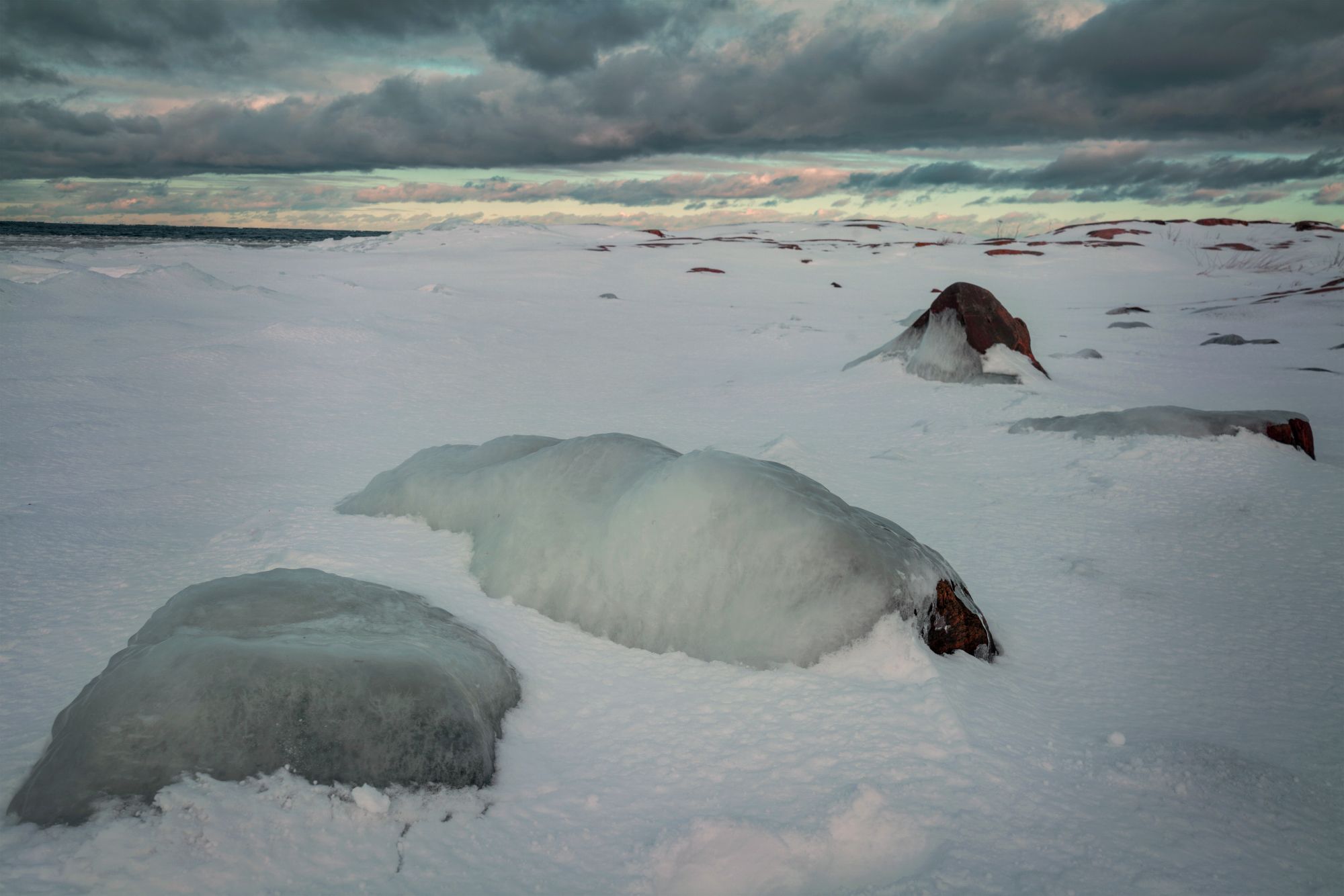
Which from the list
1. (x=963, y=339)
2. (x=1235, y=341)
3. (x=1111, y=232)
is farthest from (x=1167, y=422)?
(x=1111, y=232)

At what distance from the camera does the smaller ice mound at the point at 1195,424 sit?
3.81 meters

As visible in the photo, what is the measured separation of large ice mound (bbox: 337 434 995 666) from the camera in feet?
6.85

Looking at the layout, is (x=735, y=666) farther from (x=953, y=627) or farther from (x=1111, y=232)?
(x=1111, y=232)

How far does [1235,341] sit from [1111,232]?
15.7m

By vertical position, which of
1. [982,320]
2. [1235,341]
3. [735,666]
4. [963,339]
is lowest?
[735,666]

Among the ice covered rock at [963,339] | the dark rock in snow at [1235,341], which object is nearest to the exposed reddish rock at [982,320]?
the ice covered rock at [963,339]

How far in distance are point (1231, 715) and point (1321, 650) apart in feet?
2.02

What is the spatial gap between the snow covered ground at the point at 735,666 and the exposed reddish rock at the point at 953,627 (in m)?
0.09

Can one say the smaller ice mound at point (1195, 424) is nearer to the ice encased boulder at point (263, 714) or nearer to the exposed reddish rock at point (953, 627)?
the exposed reddish rock at point (953, 627)

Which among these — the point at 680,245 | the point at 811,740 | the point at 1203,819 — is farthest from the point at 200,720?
the point at 680,245

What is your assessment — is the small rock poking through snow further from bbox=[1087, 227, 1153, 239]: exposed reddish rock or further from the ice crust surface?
bbox=[1087, 227, 1153, 239]: exposed reddish rock

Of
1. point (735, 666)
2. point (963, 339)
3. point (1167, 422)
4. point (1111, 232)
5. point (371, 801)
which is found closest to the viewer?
point (371, 801)

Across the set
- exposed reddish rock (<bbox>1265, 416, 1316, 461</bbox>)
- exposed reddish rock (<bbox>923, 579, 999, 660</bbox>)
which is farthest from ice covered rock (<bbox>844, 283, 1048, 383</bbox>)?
exposed reddish rock (<bbox>923, 579, 999, 660</bbox>)

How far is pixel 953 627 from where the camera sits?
7.09ft
